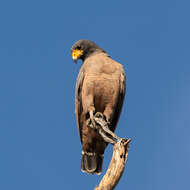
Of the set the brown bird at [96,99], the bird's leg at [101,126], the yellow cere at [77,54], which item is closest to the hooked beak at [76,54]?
the yellow cere at [77,54]

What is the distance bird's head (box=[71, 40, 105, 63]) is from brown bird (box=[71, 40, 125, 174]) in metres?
0.37

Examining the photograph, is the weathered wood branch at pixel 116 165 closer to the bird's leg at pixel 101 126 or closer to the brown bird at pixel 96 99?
the bird's leg at pixel 101 126

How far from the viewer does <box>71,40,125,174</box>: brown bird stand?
1156cm

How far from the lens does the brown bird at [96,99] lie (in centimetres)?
1156

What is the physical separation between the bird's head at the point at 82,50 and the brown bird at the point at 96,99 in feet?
1.23

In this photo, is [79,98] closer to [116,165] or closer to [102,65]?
[102,65]

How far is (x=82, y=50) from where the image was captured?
1262cm

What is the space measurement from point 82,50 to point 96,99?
1.62m

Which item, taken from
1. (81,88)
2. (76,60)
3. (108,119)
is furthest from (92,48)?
(108,119)

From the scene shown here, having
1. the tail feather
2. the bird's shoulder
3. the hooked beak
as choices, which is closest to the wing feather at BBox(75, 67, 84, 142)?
the bird's shoulder

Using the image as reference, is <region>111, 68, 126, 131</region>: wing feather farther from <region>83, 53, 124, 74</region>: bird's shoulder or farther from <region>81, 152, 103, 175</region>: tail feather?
<region>81, 152, 103, 175</region>: tail feather

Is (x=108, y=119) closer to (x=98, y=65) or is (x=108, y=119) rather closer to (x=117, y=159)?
(x=98, y=65)

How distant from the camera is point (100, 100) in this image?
1165 cm

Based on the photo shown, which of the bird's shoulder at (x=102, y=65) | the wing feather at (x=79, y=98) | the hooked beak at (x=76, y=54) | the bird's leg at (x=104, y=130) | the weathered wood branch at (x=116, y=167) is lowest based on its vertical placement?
the weathered wood branch at (x=116, y=167)
